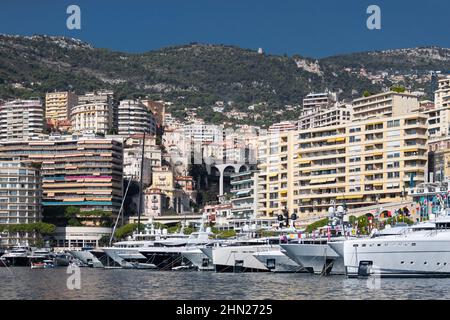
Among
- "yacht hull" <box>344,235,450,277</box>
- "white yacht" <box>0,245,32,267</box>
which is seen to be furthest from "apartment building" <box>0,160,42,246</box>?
"yacht hull" <box>344,235,450,277</box>

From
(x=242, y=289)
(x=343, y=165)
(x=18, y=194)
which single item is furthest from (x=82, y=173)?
(x=242, y=289)

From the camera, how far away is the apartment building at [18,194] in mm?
177375

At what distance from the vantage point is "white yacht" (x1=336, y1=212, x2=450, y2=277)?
68750 mm

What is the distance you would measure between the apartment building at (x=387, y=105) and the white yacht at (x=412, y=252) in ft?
277

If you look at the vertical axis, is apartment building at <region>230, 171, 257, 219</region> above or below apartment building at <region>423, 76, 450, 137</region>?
below

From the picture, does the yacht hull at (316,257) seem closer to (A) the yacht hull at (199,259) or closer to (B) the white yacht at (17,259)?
(A) the yacht hull at (199,259)

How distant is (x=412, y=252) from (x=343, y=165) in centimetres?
7128

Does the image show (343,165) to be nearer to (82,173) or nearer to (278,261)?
(278,261)

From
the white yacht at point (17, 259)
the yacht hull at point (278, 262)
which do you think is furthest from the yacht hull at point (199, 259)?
the white yacht at point (17, 259)

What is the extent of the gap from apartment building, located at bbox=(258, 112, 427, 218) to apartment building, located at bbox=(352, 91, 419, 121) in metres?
16.2

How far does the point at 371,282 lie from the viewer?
67000 millimetres

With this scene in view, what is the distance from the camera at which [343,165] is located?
140 m

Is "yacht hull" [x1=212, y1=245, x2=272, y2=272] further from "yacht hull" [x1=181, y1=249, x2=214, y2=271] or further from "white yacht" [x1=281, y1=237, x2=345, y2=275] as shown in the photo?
"white yacht" [x1=281, y1=237, x2=345, y2=275]
